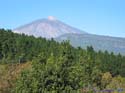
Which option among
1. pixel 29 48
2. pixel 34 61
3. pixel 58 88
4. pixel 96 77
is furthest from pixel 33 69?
pixel 29 48

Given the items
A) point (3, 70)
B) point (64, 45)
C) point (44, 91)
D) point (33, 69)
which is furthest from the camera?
point (3, 70)

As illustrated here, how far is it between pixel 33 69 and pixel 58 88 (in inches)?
74.1

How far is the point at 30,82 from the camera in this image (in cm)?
1906

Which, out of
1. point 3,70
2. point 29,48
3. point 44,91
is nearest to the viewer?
point 44,91

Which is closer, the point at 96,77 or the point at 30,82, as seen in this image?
the point at 30,82

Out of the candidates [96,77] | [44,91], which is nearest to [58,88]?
[44,91]

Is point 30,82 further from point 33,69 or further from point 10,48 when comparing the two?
point 10,48

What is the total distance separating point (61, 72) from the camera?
61.8 ft

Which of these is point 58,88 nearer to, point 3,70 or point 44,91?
point 44,91

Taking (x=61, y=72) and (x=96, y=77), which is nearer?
(x=61, y=72)

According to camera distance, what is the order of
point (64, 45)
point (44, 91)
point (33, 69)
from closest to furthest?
point (44, 91) < point (33, 69) < point (64, 45)

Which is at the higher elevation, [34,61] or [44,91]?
[34,61]

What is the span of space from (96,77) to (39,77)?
78.8 ft

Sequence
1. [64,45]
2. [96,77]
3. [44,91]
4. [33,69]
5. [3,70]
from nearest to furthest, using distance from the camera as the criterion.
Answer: [44,91], [33,69], [64,45], [3,70], [96,77]
